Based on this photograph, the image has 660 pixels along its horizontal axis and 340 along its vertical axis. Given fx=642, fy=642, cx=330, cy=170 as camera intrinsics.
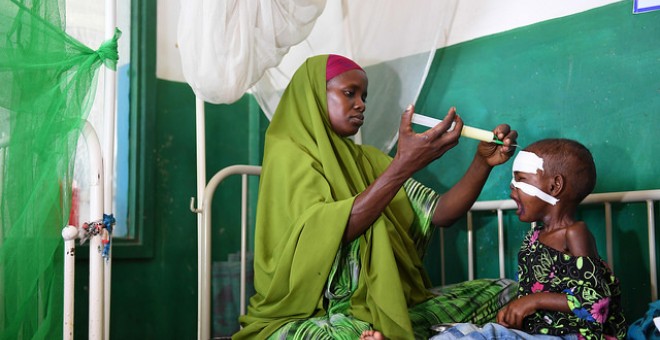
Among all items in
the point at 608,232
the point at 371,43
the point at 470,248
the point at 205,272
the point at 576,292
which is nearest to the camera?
the point at 576,292

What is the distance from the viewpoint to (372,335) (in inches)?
64.6

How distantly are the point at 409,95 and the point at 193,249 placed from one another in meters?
1.24

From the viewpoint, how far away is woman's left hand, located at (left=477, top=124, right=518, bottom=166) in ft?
6.35

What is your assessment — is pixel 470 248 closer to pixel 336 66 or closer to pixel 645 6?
pixel 336 66

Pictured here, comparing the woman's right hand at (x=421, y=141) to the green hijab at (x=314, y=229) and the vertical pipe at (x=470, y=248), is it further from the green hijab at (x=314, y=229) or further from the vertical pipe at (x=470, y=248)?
the vertical pipe at (x=470, y=248)

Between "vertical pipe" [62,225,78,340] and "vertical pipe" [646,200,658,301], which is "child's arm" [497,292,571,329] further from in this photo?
"vertical pipe" [62,225,78,340]

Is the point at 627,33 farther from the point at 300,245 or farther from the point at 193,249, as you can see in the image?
the point at 193,249

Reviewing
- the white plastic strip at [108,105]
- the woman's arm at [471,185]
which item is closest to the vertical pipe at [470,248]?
the woman's arm at [471,185]

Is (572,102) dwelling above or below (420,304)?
above

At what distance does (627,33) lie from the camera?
88.0 inches

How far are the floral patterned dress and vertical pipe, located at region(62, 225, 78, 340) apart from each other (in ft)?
3.98

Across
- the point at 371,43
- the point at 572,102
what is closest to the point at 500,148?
the point at 572,102

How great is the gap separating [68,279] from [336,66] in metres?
1.11

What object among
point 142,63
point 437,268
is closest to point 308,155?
point 437,268
